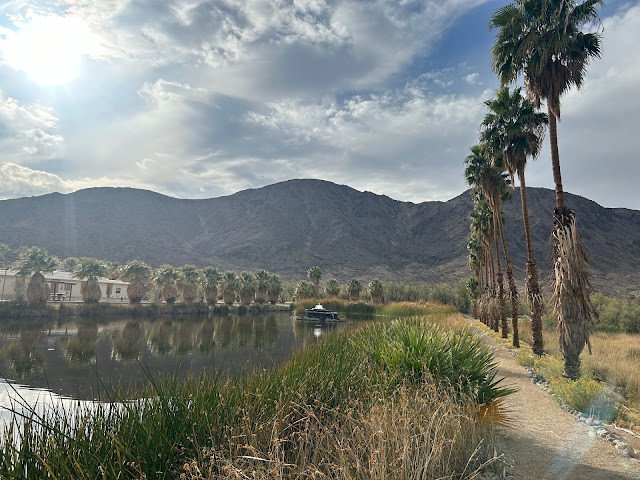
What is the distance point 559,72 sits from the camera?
1322 cm

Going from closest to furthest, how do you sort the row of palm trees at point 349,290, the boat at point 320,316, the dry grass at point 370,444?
the dry grass at point 370,444
the boat at point 320,316
the row of palm trees at point 349,290

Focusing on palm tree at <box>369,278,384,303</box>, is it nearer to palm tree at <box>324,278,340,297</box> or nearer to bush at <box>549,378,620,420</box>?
palm tree at <box>324,278,340,297</box>

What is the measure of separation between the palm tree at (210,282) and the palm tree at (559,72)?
54.0 meters

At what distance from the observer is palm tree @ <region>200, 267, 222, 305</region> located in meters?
61.7

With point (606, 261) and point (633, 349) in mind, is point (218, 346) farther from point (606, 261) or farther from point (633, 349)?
point (606, 261)

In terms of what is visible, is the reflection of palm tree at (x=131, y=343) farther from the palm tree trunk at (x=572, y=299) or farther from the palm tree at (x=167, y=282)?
the palm tree at (x=167, y=282)

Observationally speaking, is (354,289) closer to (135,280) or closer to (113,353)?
(135,280)

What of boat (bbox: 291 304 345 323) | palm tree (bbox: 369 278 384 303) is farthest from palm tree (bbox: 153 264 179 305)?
palm tree (bbox: 369 278 384 303)

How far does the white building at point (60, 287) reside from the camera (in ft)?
147

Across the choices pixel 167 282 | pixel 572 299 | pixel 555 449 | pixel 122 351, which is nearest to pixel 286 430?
pixel 555 449

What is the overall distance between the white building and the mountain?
47838 millimetres

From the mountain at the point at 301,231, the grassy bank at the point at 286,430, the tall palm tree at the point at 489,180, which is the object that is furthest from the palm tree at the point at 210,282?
the grassy bank at the point at 286,430

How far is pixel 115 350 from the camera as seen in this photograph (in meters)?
23.6

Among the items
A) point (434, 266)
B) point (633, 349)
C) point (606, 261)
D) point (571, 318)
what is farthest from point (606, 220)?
point (571, 318)
